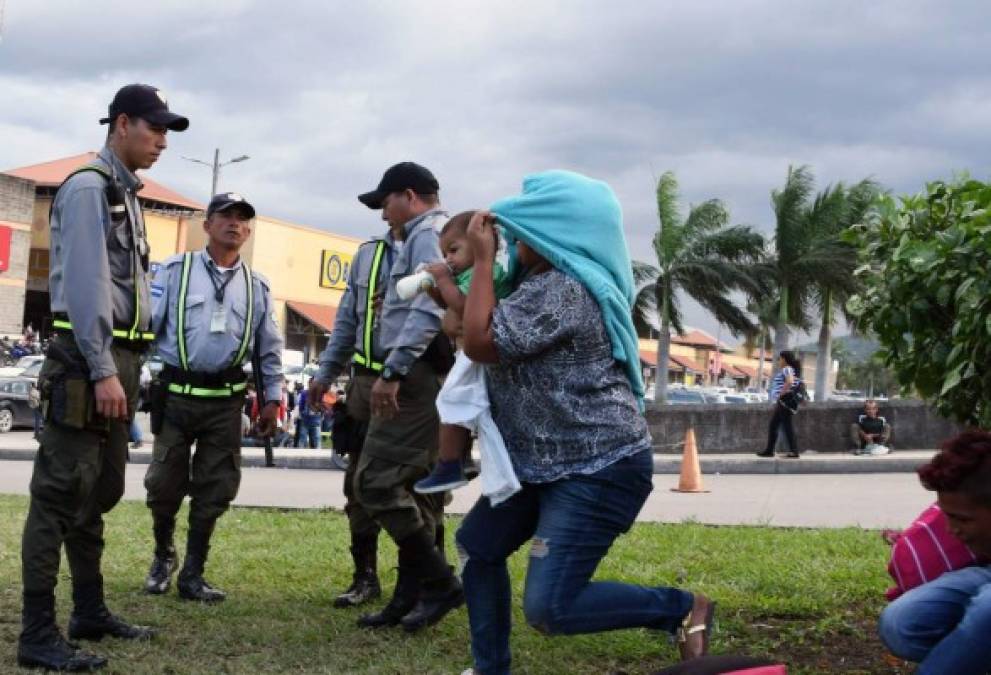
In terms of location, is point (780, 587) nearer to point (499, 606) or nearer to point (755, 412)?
point (499, 606)

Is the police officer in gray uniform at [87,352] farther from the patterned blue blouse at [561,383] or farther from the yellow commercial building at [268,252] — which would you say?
the yellow commercial building at [268,252]

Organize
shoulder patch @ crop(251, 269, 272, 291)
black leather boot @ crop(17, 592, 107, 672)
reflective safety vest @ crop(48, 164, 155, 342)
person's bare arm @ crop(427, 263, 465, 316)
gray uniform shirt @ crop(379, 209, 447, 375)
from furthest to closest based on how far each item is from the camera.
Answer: shoulder patch @ crop(251, 269, 272, 291), gray uniform shirt @ crop(379, 209, 447, 375), reflective safety vest @ crop(48, 164, 155, 342), black leather boot @ crop(17, 592, 107, 672), person's bare arm @ crop(427, 263, 465, 316)

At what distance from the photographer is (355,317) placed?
5789 mm

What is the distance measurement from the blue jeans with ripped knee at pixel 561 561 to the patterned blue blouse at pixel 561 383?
0.06 m

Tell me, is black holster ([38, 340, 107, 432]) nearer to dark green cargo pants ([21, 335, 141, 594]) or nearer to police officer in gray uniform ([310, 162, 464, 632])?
dark green cargo pants ([21, 335, 141, 594])

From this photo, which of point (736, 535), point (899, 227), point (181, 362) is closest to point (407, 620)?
point (181, 362)

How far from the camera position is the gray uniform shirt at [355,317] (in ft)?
17.9

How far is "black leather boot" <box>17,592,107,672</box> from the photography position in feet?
13.8

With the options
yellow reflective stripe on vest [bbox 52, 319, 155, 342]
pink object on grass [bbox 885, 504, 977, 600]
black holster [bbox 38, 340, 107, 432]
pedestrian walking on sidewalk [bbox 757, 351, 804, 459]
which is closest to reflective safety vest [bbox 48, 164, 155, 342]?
yellow reflective stripe on vest [bbox 52, 319, 155, 342]

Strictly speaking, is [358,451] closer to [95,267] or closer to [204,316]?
[204,316]

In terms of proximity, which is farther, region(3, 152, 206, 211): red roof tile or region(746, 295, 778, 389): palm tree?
region(3, 152, 206, 211): red roof tile

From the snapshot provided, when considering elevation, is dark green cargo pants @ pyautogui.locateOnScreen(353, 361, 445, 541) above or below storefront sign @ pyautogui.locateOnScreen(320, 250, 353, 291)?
below

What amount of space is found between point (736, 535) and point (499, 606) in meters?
4.54

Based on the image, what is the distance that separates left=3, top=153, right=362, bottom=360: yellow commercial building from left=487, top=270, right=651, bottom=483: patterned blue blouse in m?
46.3
